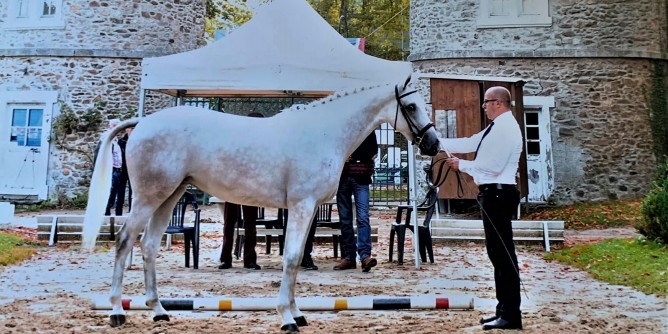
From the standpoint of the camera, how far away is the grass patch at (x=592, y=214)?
11.6 meters

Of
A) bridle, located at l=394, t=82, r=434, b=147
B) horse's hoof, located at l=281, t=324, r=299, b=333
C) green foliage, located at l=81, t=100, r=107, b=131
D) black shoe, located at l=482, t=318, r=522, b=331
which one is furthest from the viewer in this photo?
green foliage, located at l=81, t=100, r=107, b=131

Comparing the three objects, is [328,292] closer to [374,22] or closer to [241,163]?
[241,163]

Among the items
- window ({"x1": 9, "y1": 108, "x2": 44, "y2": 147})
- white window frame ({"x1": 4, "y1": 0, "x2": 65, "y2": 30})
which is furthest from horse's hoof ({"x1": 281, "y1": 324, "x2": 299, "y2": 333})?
white window frame ({"x1": 4, "y1": 0, "x2": 65, "y2": 30})

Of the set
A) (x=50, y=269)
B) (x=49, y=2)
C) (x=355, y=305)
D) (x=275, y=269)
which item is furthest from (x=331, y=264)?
(x=49, y=2)

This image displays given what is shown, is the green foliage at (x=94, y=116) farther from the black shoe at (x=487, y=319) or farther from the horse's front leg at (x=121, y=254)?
the black shoe at (x=487, y=319)

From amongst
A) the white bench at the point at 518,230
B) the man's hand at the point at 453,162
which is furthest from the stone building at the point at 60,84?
the man's hand at the point at 453,162

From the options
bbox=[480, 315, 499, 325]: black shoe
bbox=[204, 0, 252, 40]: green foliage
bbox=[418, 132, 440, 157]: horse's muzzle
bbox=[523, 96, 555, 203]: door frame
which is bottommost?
bbox=[480, 315, 499, 325]: black shoe

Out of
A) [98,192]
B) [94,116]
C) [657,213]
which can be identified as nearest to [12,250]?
[98,192]

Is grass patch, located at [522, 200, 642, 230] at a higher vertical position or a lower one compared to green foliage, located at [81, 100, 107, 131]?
lower

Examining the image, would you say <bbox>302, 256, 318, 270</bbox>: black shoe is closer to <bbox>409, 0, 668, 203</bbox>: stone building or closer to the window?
<bbox>409, 0, 668, 203</bbox>: stone building

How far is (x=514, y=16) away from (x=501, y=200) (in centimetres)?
1094

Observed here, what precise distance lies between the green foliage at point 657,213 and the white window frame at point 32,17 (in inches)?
562

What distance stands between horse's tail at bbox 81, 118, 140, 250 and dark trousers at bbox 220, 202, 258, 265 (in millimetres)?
2520

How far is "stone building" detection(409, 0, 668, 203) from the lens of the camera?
13.7m
